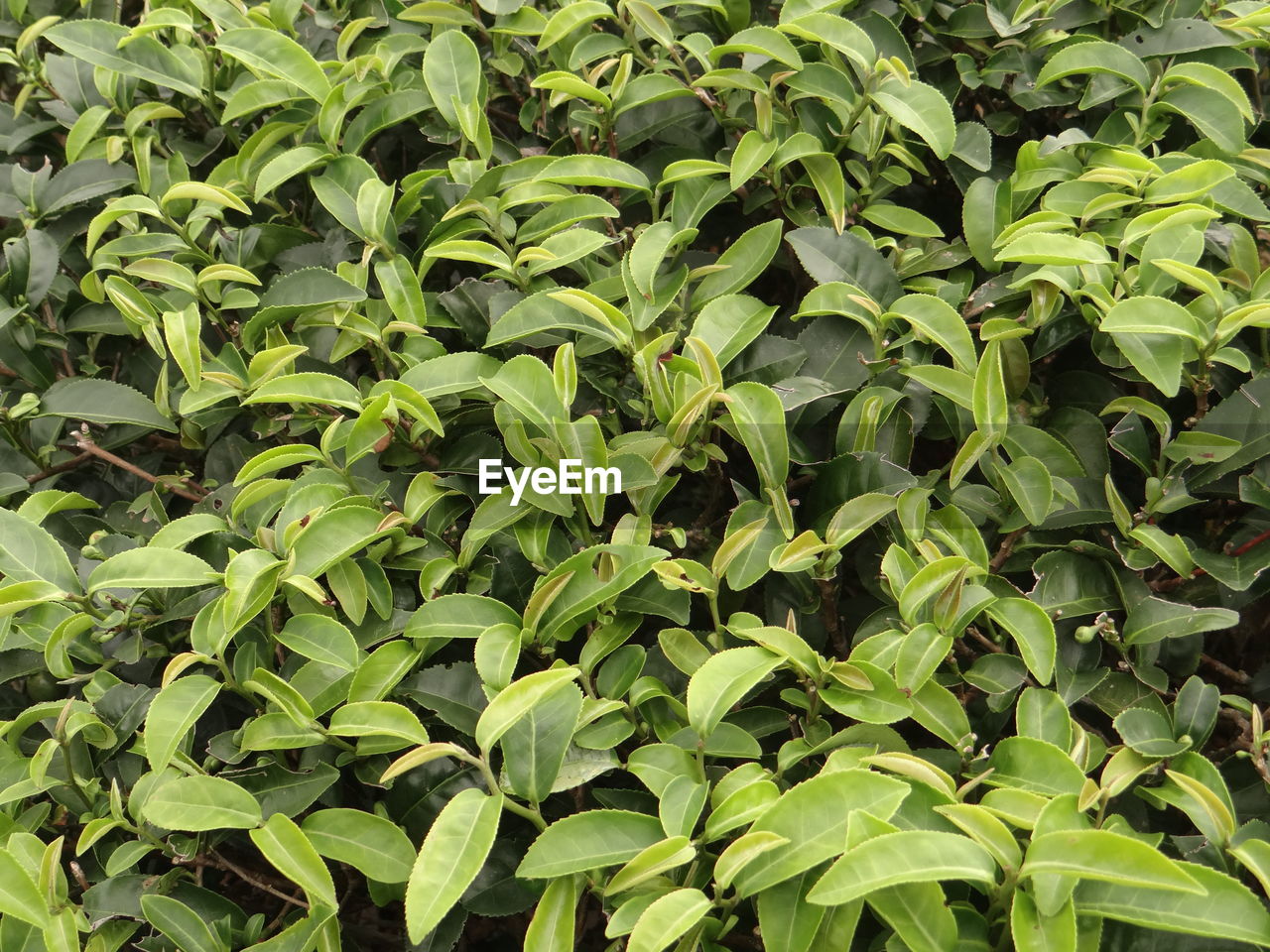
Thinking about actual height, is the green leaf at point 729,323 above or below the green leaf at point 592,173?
below

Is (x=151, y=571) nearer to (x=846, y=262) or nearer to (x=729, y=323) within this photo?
(x=729, y=323)

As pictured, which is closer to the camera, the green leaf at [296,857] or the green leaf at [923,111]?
the green leaf at [296,857]

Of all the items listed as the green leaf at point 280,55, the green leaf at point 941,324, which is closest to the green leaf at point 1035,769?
the green leaf at point 941,324

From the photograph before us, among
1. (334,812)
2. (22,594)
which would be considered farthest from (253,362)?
(334,812)

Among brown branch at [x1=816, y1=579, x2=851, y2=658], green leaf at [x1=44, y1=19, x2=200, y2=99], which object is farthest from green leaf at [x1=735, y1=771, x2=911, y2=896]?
green leaf at [x1=44, y1=19, x2=200, y2=99]

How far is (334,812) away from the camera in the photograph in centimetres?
126

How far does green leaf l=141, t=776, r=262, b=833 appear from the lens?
1188 millimetres

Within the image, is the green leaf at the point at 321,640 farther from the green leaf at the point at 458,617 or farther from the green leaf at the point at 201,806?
the green leaf at the point at 201,806

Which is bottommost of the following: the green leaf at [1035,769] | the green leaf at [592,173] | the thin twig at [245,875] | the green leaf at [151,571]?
the thin twig at [245,875]

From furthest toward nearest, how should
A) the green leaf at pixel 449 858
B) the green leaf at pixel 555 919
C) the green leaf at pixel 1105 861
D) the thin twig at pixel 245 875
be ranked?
the thin twig at pixel 245 875 < the green leaf at pixel 555 919 < the green leaf at pixel 449 858 < the green leaf at pixel 1105 861

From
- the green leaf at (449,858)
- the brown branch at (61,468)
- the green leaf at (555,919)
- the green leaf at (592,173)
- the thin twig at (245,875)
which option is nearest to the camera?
the green leaf at (449,858)

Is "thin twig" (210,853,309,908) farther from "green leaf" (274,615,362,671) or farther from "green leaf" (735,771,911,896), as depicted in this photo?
"green leaf" (735,771,911,896)

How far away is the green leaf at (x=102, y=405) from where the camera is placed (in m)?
1.62

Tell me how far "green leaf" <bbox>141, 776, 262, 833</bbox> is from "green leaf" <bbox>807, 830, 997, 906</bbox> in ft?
2.17
